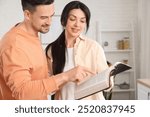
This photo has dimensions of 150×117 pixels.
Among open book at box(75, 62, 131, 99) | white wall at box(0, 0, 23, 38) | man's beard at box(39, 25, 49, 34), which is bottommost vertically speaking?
open book at box(75, 62, 131, 99)

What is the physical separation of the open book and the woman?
0.04 meters

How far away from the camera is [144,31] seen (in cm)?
74

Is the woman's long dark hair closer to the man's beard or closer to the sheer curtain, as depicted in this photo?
the man's beard

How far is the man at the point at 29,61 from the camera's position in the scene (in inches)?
23.0

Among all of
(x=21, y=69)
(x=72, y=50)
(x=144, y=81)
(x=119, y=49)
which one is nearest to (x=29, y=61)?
(x=21, y=69)

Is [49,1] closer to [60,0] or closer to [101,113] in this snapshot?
[60,0]

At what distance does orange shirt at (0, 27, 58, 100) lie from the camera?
583mm

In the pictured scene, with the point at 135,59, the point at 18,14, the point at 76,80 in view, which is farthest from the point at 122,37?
the point at 18,14

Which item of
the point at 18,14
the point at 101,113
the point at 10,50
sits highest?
the point at 18,14

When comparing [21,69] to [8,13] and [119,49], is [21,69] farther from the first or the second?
[119,49]

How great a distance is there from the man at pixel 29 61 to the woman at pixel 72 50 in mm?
48

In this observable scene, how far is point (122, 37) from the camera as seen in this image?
743 mm

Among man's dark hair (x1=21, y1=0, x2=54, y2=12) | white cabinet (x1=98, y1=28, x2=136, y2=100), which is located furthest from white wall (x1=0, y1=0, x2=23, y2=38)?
white cabinet (x1=98, y1=28, x2=136, y2=100)

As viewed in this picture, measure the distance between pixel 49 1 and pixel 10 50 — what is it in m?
0.18
